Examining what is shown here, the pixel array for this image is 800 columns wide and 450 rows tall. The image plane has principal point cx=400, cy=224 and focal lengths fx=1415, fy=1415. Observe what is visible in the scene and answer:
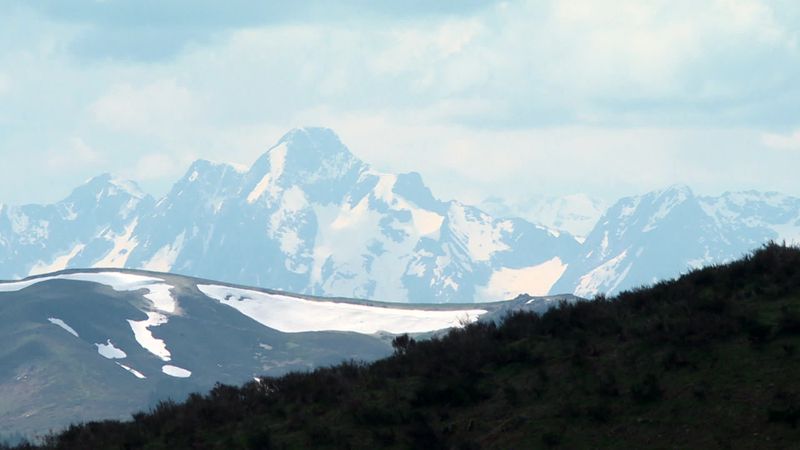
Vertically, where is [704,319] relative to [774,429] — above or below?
above

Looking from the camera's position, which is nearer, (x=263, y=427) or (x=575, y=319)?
(x=263, y=427)

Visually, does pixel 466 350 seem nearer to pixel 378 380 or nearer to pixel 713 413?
pixel 378 380

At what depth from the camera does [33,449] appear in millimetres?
35281

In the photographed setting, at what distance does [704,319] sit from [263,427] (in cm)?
1045

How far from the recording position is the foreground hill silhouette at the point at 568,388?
92.6 ft

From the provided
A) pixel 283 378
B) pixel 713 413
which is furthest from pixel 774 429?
pixel 283 378

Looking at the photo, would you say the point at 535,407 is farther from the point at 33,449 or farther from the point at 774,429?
the point at 33,449

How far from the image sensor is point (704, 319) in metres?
32.1

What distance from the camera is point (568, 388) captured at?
3114cm

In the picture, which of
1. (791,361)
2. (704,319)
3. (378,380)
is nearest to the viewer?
(791,361)

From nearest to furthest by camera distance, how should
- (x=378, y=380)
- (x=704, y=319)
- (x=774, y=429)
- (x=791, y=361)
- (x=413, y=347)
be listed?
(x=774, y=429) < (x=791, y=361) < (x=704, y=319) < (x=378, y=380) < (x=413, y=347)

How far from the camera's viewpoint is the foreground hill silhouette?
28234 millimetres

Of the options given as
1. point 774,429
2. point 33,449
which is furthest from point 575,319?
point 33,449

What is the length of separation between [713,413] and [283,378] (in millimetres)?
12821
